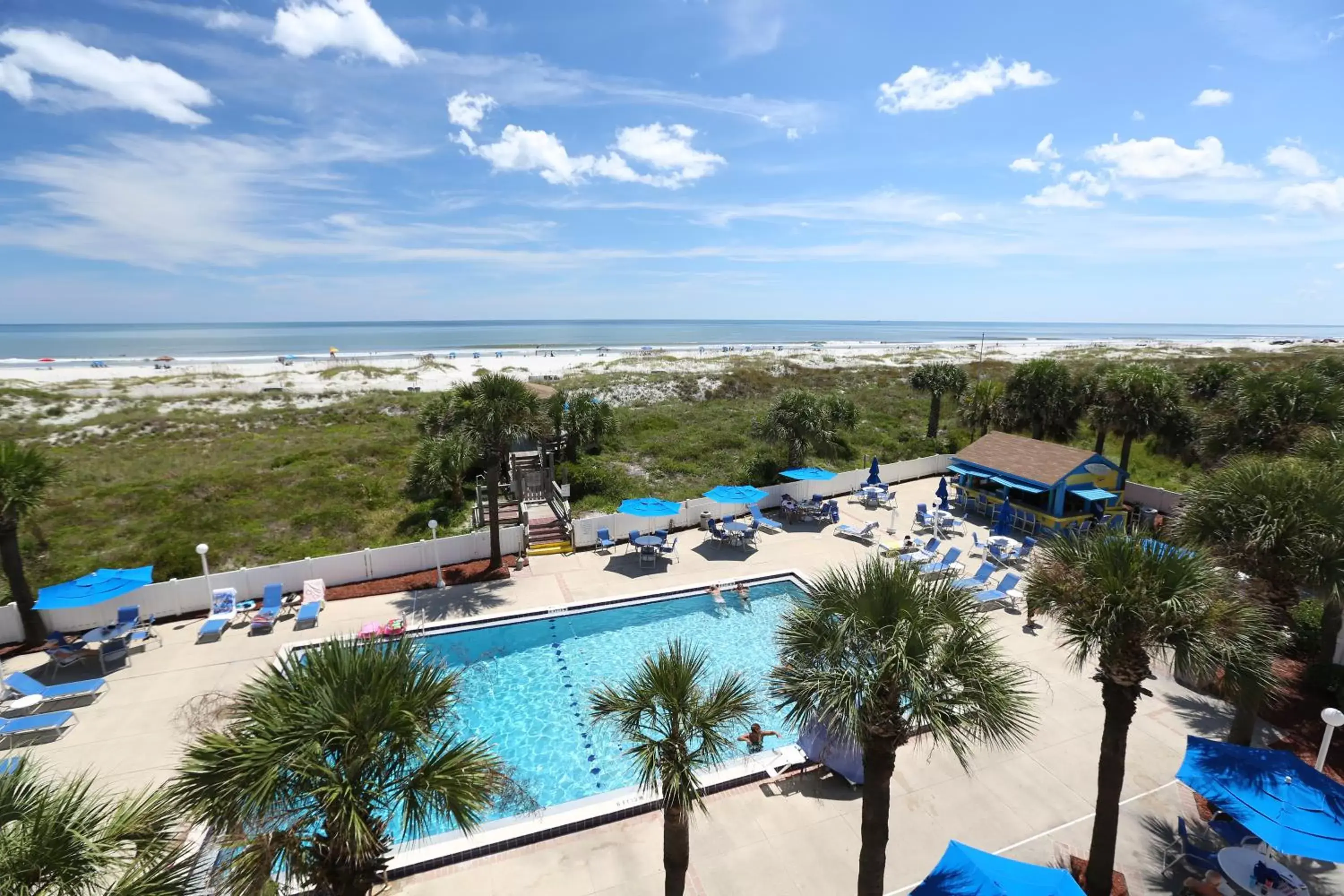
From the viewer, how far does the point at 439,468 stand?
21.9 metres

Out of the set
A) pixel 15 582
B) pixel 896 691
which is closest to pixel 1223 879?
pixel 896 691

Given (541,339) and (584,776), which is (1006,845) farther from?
(541,339)

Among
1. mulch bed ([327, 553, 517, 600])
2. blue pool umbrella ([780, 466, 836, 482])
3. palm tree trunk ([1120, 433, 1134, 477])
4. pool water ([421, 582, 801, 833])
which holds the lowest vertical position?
pool water ([421, 582, 801, 833])

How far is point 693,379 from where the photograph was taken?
2051 inches

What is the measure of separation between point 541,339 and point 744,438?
145 meters

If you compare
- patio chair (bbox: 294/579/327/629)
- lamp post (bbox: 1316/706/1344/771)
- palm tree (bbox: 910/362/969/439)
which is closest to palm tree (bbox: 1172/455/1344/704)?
lamp post (bbox: 1316/706/1344/771)

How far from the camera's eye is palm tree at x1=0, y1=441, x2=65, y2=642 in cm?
1265

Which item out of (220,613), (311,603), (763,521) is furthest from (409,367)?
(763,521)

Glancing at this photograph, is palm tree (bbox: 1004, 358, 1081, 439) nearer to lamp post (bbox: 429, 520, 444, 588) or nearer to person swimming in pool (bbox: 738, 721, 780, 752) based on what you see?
person swimming in pool (bbox: 738, 721, 780, 752)

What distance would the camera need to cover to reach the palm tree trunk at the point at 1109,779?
24.2ft

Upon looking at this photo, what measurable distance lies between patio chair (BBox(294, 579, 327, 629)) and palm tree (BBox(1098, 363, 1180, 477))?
1083 inches

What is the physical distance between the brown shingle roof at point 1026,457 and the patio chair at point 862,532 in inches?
230

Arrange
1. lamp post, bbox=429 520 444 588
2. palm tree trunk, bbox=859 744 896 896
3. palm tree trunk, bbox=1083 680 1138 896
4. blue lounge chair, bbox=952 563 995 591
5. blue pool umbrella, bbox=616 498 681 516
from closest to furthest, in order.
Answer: palm tree trunk, bbox=859 744 896 896, palm tree trunk, bbox=1083 680 1138 896, blue lounge chair, bbox=952 563 995 591, lamp post, bbox=429 520 444 588, blue pool umbrella, bbox=616 498 681 516

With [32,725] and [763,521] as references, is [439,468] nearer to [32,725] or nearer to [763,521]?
[763,521]
